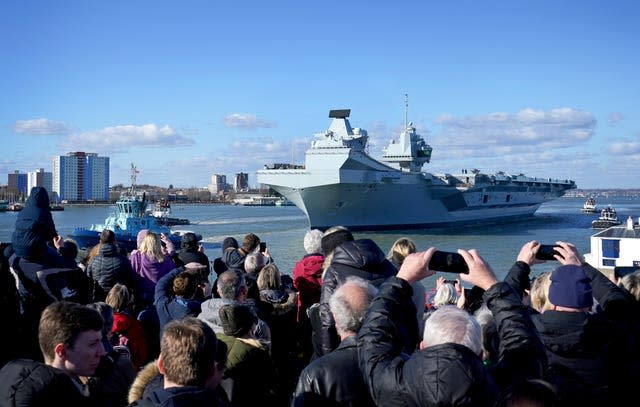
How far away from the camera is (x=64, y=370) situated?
2611 millimetres

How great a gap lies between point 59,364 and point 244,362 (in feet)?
3.35

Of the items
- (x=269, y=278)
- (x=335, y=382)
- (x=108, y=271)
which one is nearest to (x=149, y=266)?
(x=108, y=271)

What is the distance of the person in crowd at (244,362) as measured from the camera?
330cm

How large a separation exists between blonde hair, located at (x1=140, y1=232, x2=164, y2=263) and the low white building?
1228 cm

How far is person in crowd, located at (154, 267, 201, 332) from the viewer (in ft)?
14.6

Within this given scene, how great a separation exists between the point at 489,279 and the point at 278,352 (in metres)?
3.24

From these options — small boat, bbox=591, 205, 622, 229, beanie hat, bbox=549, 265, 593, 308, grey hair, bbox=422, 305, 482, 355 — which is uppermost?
beanie hat, bbox=549, 265, 593, 308

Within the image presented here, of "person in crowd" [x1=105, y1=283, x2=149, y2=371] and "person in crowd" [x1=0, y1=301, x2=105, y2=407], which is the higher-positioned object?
"person in crowd" [x1=0, y1=301, x2=105, y2=407]

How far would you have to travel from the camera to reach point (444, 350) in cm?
219

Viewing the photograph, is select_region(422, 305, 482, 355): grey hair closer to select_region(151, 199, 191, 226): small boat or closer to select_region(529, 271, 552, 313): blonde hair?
select_region(529, 271, 552, 313): blonde hair

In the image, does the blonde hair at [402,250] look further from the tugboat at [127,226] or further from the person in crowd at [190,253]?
the tugboat at [127,226]

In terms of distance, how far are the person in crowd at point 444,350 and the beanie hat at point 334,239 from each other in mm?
1860

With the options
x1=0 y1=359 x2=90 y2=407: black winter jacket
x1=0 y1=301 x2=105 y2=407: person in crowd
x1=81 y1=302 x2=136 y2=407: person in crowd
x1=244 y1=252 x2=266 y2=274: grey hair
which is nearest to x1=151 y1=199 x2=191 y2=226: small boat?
x1=244 y1=252 x2=266 y2=274: grey hair

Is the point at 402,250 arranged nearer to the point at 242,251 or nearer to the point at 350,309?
the point at 350,309
